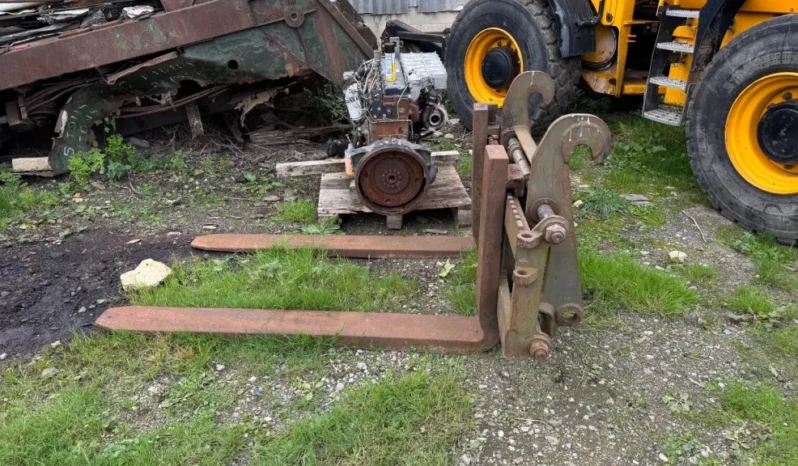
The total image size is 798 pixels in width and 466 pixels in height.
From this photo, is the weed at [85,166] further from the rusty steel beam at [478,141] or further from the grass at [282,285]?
the rusty steel beam at [478,141]

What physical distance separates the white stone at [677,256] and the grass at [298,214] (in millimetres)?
2300

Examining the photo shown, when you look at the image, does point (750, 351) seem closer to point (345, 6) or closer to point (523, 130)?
point (523, 130)

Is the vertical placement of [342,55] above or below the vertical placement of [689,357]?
above

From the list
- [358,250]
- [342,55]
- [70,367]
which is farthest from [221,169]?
[70,367]

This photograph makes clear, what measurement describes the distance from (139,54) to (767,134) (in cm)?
445

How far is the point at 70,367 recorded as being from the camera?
2795mm

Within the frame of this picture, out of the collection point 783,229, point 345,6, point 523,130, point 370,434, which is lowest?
point 370,434

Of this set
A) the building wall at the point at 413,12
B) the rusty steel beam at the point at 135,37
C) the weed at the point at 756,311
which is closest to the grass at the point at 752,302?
the weed at the point at 756,311

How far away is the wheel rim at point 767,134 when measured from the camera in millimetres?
3564

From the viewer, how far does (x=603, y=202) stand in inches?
168

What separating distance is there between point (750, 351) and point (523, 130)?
4.91ft

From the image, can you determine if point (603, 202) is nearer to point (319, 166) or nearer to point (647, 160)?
point (647, 160)

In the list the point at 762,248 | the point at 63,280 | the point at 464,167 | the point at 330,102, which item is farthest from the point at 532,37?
the point at 63,280

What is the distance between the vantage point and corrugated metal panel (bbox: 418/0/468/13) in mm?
7641
